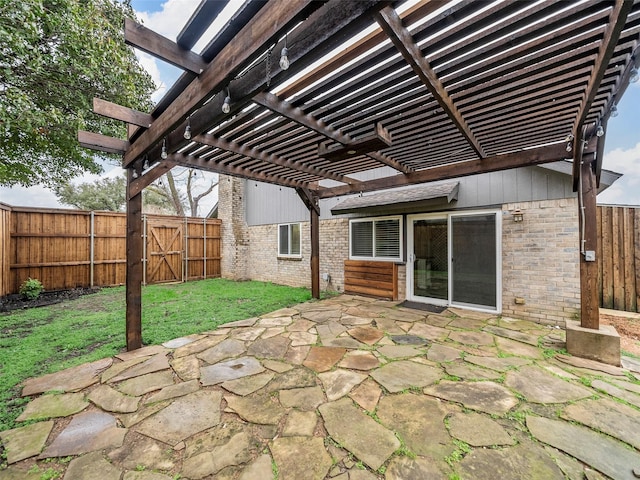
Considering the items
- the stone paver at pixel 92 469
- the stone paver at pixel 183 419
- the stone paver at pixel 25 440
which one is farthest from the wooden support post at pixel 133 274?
the stone paver at pixel 92 469

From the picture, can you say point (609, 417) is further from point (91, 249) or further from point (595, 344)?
point (91, 249)

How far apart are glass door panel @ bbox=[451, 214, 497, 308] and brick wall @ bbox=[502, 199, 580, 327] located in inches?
8.2

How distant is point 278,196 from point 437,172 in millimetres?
5697

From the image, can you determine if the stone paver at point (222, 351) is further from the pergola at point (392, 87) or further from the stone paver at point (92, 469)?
the stone paver at point (92, 469)

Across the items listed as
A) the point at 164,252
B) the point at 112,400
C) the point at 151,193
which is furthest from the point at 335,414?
the point at 151,193

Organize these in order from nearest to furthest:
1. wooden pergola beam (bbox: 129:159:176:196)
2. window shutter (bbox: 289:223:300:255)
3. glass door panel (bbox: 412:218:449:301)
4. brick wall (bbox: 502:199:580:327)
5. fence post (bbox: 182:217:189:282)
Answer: wooden pergola beam (bbox: 129:159:176:196) → brick wall (bbox: 502:199:580:327) → glass door panel (bbox: 412:218:449:301) → window shutter (bbox: 289:223:300:255) → fence post (bbox: 182:217:189:282)

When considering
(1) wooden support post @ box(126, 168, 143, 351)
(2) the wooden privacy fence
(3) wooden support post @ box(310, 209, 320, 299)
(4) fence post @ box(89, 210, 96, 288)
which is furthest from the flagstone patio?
(4) fence post @ box(89, 210, 96, 288)

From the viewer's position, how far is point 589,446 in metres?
1.80

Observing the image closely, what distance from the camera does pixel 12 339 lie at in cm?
373

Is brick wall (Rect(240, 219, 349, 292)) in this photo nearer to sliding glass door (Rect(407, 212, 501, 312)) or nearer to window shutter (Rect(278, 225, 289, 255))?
window shutter (Rect(278, 225, 289, 255))

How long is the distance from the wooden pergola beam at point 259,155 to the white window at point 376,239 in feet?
5.64

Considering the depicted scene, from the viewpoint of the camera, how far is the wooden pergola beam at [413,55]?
1.54m

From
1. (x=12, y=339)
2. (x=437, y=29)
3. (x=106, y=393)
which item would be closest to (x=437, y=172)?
(x=437, y=29)

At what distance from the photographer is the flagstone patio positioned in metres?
1.65
